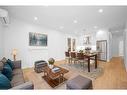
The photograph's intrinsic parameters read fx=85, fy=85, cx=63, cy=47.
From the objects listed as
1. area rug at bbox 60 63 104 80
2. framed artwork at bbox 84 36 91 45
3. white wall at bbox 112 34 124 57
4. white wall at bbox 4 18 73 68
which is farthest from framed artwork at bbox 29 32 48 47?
white wall at bbox 112 34 124 57

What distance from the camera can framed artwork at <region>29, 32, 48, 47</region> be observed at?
16.1 ft

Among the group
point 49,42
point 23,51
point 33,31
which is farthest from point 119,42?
point 23,51

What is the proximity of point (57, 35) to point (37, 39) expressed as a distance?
2.01 m

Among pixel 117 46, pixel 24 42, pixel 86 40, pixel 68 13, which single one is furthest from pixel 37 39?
pixel 117 46

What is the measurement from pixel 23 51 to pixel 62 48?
3.49 meters

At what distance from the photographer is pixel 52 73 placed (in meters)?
2.76

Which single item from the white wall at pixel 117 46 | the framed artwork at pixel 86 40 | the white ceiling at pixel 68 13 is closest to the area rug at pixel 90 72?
the white ceiling at pixel 68 13

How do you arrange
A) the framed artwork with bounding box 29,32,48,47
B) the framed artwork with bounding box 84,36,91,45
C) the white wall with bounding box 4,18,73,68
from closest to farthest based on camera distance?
the white wall with bounding box 4,18,73,68 → the framed artwork with bounding box 29,32,48,47 → the framed artwork with bounding box 84,36,91,45

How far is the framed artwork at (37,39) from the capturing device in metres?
4.90

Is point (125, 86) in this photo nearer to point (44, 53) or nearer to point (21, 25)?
point (44, 53)

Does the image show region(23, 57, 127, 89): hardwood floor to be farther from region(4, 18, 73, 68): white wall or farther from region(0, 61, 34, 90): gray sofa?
region(4, 18, 73, 68): white wall

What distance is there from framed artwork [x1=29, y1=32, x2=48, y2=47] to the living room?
60 millimetres

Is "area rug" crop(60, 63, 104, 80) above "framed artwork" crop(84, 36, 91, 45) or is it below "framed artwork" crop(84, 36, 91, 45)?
below

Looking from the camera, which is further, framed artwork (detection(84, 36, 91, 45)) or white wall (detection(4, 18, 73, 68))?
framed artwork (detection(84, 36, 91, 45))
